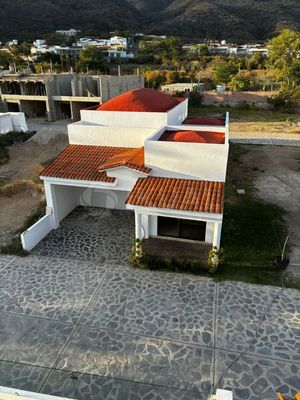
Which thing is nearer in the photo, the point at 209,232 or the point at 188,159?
the point at 188,159

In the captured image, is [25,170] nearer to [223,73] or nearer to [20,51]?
[223,73]

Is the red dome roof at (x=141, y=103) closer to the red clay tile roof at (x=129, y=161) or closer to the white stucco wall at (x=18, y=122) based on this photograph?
the red clay tile roof at (x=129, y=161)

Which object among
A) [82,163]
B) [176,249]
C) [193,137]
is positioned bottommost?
[176,249]

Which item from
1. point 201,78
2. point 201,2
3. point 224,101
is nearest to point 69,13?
point 201,2

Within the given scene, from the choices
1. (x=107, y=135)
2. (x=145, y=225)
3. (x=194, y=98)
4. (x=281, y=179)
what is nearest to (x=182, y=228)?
(x=145, y=225)

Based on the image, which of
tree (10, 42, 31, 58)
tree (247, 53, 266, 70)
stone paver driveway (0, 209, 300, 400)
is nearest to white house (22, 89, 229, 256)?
stone paver driveway (0, 209, 300, 400)

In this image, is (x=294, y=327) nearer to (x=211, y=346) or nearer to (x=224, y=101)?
(x=211, y=346)

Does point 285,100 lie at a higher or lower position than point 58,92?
lower
